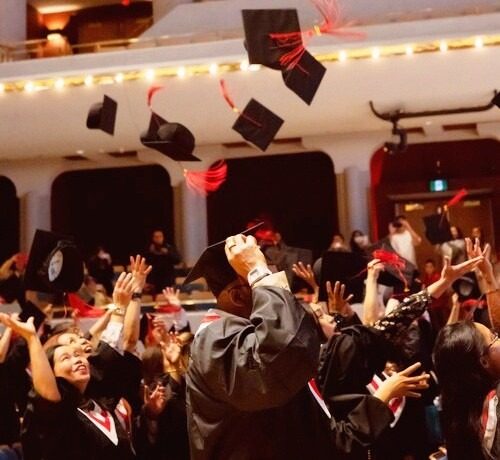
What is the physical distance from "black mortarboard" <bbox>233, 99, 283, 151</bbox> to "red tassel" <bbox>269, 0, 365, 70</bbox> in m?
0.63

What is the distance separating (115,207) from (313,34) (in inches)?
230

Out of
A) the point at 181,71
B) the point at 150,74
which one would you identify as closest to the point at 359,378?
the point at 181,71

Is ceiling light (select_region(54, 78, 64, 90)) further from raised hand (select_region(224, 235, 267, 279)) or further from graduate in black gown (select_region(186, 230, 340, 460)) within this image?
raised hand (select_region(224, 235, 267, 279))

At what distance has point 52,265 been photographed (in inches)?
178

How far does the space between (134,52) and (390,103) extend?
10.4ft

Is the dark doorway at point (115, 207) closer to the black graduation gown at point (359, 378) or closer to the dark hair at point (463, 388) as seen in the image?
the black graduation gown at point (359, 378)

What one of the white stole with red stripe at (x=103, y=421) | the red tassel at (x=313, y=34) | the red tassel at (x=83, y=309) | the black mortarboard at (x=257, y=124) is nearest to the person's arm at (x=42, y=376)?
the white stole with red stripe at (x=103, y=421)

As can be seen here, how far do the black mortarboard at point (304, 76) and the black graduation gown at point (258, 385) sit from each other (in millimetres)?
4422

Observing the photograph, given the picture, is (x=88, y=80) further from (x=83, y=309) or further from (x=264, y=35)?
(x=264, y=35)

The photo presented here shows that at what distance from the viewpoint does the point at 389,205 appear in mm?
11750

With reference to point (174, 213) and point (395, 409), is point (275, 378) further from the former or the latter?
point (174, 213)

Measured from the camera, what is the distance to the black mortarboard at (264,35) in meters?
6.15

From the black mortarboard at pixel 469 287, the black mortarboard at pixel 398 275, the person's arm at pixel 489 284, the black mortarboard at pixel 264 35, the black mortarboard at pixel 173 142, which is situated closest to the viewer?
the person's arm at pixel 489 284

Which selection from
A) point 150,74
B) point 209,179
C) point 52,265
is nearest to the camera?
point 52,265
